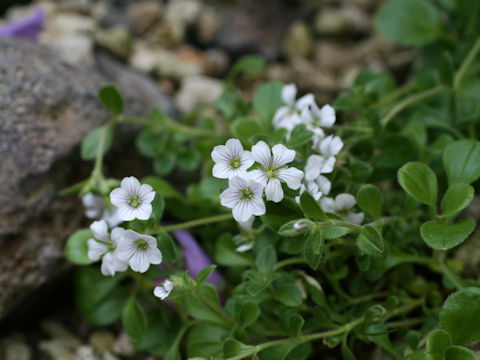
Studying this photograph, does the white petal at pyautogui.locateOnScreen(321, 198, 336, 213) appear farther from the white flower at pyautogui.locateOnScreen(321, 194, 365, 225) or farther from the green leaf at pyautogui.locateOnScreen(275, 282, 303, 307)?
the green leaf at pyautogui.locateOnScreen(275, 282, 303, 307)

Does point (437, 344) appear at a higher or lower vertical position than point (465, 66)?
lower

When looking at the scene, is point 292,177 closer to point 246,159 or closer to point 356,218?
point 246,159

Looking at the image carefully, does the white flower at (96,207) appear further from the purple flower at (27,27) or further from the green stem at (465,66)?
the green stem at (465,66)

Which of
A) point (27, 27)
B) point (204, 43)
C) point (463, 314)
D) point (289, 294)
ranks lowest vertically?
point (204, 43)

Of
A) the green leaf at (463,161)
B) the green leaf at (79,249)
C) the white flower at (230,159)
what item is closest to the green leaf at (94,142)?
the green leaf at (79,249)

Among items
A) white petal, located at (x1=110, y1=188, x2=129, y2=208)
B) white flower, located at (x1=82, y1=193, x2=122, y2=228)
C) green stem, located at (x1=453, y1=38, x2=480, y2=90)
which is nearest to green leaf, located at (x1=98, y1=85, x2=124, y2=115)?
Result: white flower, located at (x1=82, y1=193, x2=122, y2=228)

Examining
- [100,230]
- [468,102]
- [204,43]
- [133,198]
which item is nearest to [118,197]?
[133,198]

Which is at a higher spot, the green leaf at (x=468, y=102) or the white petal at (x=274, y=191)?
the white petal at (x=274, y=191)
